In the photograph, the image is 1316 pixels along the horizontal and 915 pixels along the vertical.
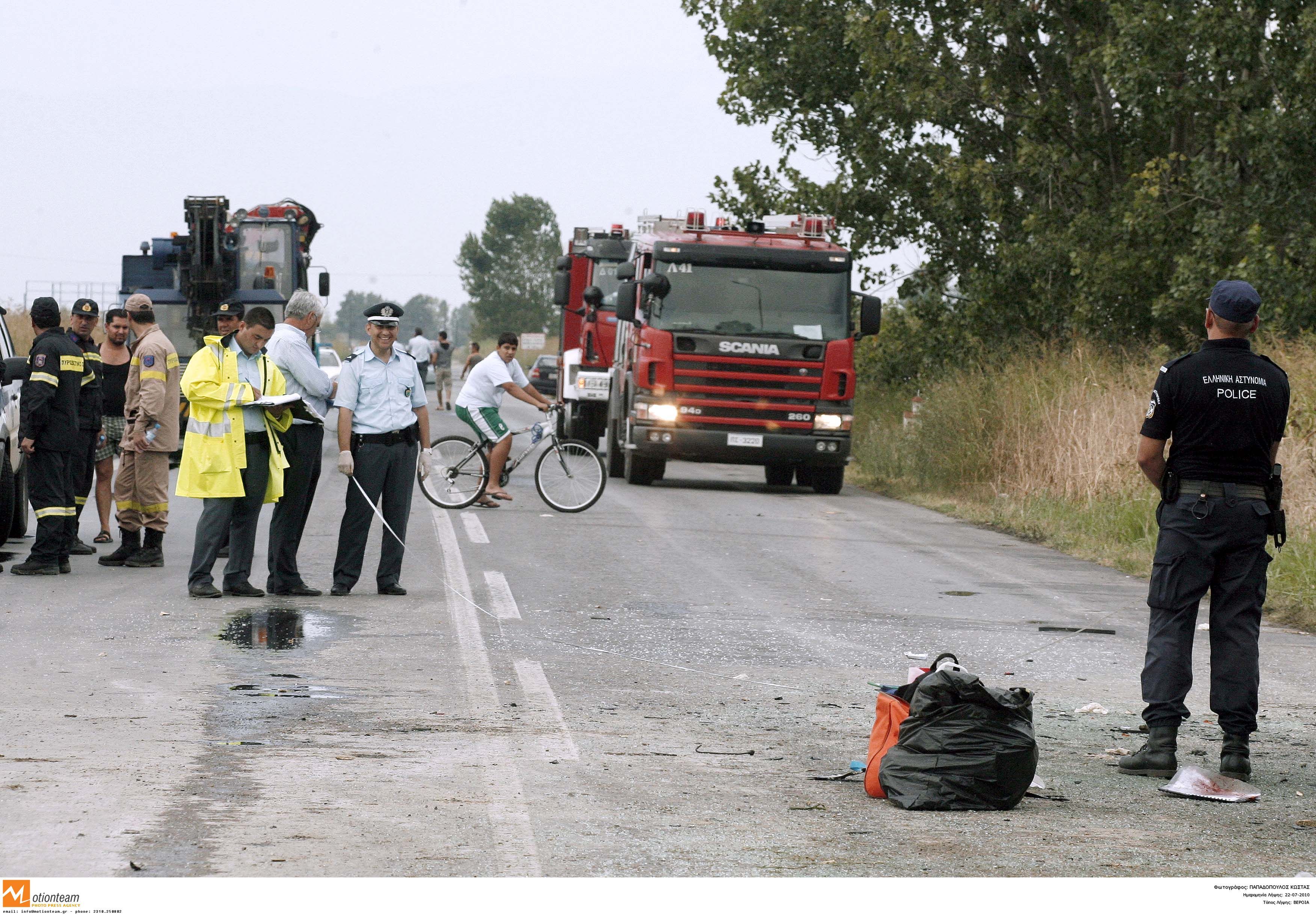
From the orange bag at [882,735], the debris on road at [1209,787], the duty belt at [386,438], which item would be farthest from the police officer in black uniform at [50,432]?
the debris on road at [1209,787]

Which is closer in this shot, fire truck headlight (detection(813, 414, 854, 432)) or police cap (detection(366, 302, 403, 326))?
police cap (detection(366, 302, 403, 326))

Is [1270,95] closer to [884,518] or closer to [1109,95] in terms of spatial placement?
[1109,95]

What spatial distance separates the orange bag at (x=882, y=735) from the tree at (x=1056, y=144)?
48.8 feet

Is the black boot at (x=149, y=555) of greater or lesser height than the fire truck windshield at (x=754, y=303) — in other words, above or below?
below

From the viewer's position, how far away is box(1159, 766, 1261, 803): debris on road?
6246mm

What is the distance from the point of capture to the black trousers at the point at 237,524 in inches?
425

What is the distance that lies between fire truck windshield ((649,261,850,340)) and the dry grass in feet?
6.78

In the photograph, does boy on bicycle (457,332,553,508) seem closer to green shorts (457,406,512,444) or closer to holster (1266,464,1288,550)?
green shorts (457,406,512,444)

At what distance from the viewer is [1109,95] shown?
84.0 ft

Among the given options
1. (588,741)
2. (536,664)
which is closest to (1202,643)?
(536,664)

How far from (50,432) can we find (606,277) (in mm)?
15255

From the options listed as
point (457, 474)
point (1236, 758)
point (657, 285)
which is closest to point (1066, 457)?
point (657, 285)

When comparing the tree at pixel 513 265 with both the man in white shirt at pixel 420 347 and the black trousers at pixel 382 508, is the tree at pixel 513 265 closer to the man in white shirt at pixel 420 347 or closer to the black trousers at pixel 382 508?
the man in white shirt at pixel 420 347

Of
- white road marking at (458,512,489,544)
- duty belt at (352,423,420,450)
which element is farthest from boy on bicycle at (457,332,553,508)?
duty belt at (352,423,420,450)
